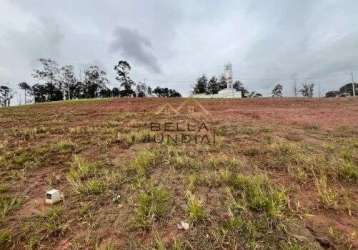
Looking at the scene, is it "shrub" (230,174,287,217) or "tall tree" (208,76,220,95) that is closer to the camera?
"shrub" (230,174,287,217)

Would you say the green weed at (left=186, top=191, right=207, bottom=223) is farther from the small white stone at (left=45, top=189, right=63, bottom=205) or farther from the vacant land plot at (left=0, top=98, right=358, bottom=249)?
the small white stone at (left=45, top=189, right=63, bottom=205)

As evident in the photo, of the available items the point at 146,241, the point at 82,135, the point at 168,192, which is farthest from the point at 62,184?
the point at 82,135

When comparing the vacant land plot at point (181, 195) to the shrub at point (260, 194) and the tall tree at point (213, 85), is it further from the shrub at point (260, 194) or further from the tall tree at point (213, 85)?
the tall tree at point (213, 85)

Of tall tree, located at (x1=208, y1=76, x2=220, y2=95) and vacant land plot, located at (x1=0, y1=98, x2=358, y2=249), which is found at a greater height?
tall tree, located at (x1=208, y1=76, x2=220, y2=95)

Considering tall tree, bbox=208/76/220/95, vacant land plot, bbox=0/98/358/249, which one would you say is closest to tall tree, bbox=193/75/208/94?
tall tree, bbox=208/76/220/95

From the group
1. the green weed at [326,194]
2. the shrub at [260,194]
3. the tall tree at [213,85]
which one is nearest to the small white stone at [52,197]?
the shrub at [260,194]

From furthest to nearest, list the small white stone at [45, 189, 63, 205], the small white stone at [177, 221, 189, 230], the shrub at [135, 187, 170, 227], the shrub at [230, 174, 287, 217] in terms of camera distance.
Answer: the small white stone at [45, 189, 63, 205] → the shrub at [230, 174, 287, 217] → the shrub at [135, 187, 170, 227] → the small white stone at [177, 221, 189, 230]

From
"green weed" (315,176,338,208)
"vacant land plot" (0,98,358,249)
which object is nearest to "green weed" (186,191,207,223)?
"vacant land plot" (0,98,358,249)

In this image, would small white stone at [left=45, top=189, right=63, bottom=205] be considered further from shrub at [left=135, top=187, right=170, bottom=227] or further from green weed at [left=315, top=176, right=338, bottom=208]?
green weed at [left=315, top=176, right=338, bottom=208]

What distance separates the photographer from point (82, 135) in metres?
6.52

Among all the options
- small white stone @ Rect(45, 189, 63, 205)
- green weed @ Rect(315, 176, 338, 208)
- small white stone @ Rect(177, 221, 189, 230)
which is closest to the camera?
small white stone @ Rect(177, 221, 189, 230)

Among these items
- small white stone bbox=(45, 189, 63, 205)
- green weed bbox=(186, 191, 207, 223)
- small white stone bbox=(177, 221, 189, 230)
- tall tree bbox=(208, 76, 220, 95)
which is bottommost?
small white stone bbox=(177, 221, 189, 230)

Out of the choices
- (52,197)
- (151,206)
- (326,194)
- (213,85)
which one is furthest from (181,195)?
(213,85)

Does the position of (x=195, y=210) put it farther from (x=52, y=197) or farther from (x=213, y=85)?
(x=213, y=85)
